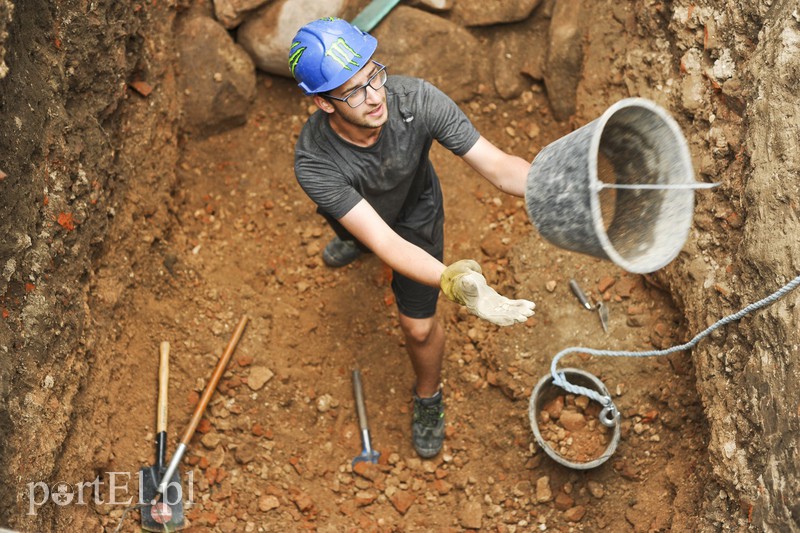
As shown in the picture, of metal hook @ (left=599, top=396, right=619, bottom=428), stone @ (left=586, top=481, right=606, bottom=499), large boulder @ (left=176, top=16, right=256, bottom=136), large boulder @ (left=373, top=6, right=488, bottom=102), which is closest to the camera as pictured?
metal hook @ (left=599, top=396, right=619, bottom=428)

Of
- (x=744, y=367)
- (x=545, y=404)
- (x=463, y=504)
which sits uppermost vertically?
(x=744, y=367)

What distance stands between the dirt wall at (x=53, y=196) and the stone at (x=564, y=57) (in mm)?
2001

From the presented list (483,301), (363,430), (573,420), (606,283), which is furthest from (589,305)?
(483,301)

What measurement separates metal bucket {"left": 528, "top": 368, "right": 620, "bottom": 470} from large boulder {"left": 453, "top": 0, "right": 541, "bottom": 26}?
1937 millimetres

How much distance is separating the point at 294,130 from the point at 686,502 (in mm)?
2616

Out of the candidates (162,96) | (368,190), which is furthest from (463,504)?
(162,96)

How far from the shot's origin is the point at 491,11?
13.2 ft

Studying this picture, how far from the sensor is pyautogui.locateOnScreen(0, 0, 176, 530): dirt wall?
2.54 meters

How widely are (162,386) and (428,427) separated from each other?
1154 millimetres

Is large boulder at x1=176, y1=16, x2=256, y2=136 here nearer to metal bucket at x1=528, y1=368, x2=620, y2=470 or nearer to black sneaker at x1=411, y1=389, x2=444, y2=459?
black sneaker at x1=411, y1=389, x2=444, y2=459

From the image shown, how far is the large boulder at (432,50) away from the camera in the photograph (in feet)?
13.1

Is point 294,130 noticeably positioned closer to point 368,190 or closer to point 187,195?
point 187,195

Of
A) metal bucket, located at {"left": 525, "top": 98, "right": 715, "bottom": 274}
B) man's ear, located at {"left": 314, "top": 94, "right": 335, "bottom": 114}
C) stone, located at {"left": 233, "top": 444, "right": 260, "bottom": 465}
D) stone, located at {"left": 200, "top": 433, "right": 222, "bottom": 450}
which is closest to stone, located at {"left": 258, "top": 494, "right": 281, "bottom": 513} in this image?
stone, located at {"left": 233, "top": 444, "right": 260, "bottom": 465}

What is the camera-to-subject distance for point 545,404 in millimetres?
3223
